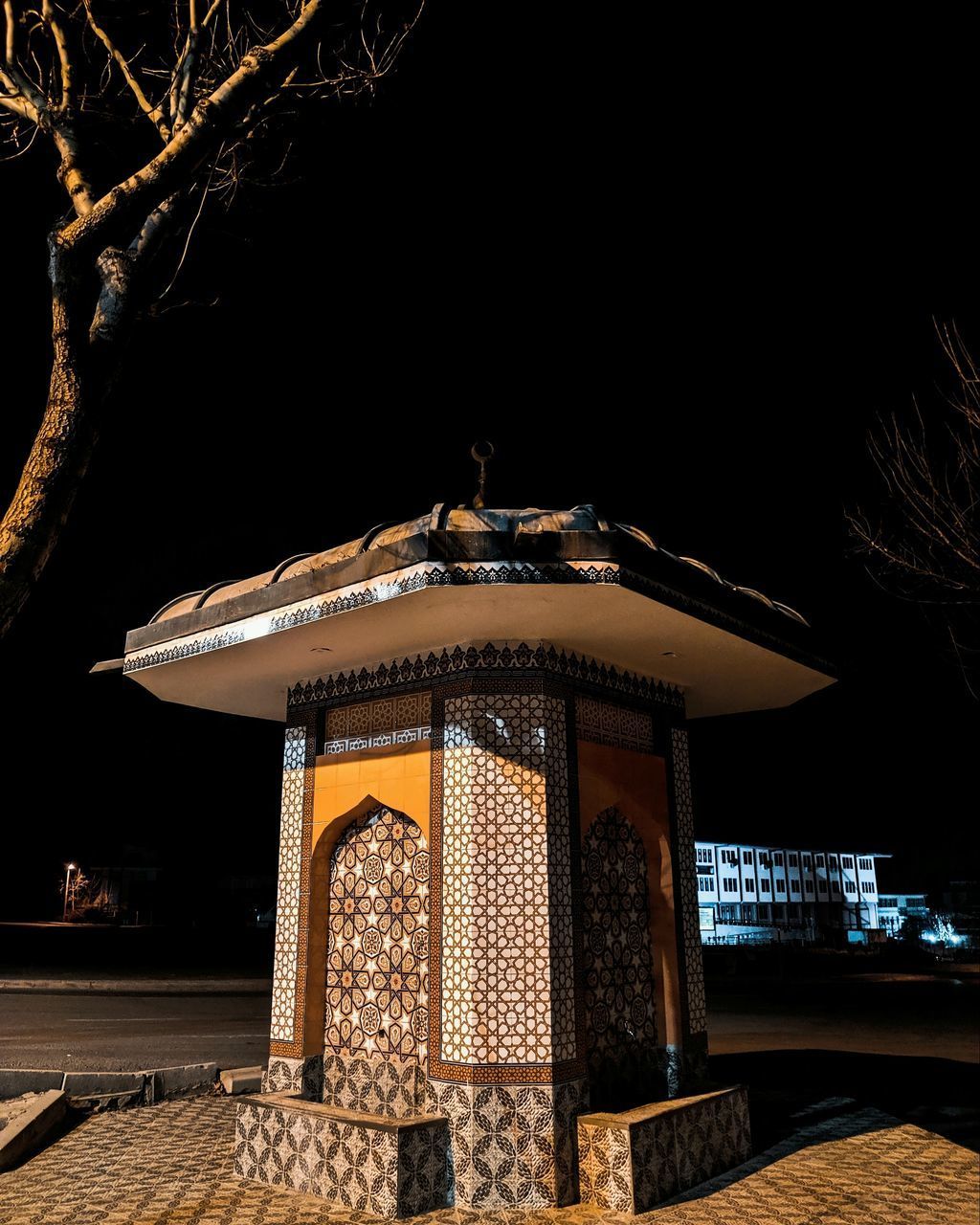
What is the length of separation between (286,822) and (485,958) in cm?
247

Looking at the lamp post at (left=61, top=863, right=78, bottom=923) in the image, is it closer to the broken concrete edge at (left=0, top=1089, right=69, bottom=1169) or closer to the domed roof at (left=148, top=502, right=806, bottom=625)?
the broken concrete edge at (left=0, top=1089, right=69, bottom=1169)

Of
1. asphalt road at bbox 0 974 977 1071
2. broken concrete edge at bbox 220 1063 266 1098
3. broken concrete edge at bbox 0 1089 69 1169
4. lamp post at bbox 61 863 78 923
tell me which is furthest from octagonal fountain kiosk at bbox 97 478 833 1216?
lamp post at bbox 61 863 78 923

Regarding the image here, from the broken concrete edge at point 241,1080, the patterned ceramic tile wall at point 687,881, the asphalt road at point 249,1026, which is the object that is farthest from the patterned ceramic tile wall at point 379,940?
the asphalt road at point 249,1026

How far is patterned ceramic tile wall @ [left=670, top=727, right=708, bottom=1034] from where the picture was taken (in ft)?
25.6

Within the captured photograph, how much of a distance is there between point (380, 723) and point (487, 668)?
1154 mm

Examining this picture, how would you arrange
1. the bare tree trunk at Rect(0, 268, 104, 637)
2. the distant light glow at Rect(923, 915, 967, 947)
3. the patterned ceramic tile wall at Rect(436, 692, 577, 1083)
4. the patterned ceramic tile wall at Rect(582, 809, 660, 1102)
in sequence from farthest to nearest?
the distant light glow at Rect(923, 915, 967, 947), the patterned ceramic tile wall at Rect(582, 809, 660, 1102), the patterned ceramic tile wall at Rect(436, 692, 577, 1083), the bare tree trunk at Rect(0, 268, 104, 637)

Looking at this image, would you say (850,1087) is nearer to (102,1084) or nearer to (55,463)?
(102,1084)

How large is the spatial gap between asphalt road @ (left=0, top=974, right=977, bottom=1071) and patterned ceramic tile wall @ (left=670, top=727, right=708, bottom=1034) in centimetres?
658

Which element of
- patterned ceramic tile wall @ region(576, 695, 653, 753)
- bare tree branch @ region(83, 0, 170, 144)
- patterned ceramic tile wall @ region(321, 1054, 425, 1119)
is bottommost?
patterned ceramic tile wall @ region(321, 1054, 425, 1119)

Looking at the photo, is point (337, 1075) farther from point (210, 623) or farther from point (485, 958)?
point (210, 623)

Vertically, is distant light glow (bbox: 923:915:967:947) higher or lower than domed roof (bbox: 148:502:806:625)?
lower

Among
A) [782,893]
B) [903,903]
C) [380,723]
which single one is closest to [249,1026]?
[380,723]

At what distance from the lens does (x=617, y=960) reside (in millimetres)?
7320

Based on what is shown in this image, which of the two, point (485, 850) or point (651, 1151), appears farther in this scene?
point (485, 850)
